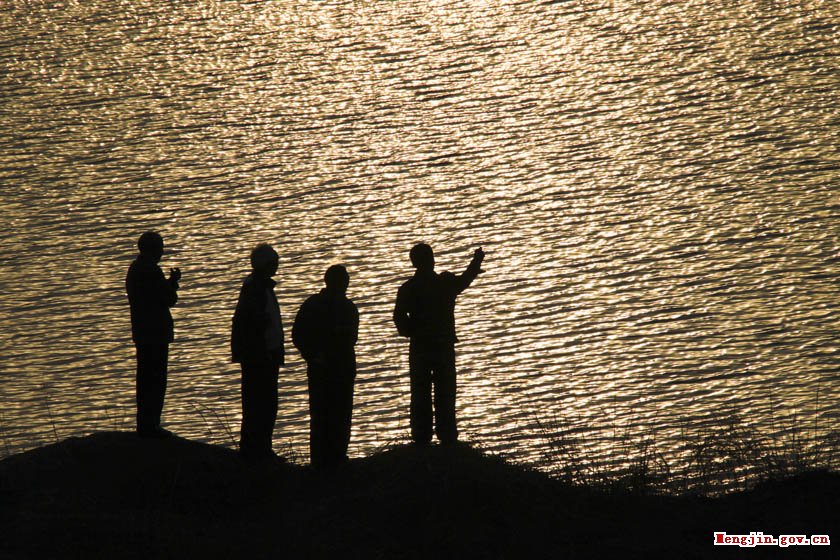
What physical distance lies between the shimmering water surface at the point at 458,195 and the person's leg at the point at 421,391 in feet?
11.4

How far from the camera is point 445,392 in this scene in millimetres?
13258

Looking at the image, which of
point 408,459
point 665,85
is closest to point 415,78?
point 665,85

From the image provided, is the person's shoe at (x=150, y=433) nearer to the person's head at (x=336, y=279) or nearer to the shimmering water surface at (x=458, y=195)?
the person's head at (x=336, y=279)

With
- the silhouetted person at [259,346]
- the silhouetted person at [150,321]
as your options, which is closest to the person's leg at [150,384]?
the silhouetted person at [150,321]

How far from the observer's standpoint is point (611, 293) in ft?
76.8

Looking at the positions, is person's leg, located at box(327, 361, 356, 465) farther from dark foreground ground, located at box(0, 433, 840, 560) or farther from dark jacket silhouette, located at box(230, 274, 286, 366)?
dark jacket silhouette, located at box(230, 274, 286, 366)

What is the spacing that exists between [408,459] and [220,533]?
2.00 metres

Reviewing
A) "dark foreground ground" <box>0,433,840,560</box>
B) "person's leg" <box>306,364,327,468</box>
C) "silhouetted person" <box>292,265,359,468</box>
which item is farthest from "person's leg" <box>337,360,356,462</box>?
"dark foreground ground" <box>0,433,840,560</box>

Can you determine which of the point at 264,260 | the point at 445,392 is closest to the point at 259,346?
the point at 264,260

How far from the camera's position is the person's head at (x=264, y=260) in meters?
12.6

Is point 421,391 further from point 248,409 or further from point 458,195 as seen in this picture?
point 458,195

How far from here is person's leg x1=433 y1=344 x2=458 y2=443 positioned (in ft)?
43.2

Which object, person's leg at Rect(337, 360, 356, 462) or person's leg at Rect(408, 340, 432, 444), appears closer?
person's leg at Rect(337, 360, 356, 462)

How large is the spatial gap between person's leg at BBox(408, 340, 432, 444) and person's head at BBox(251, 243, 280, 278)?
1.64m
